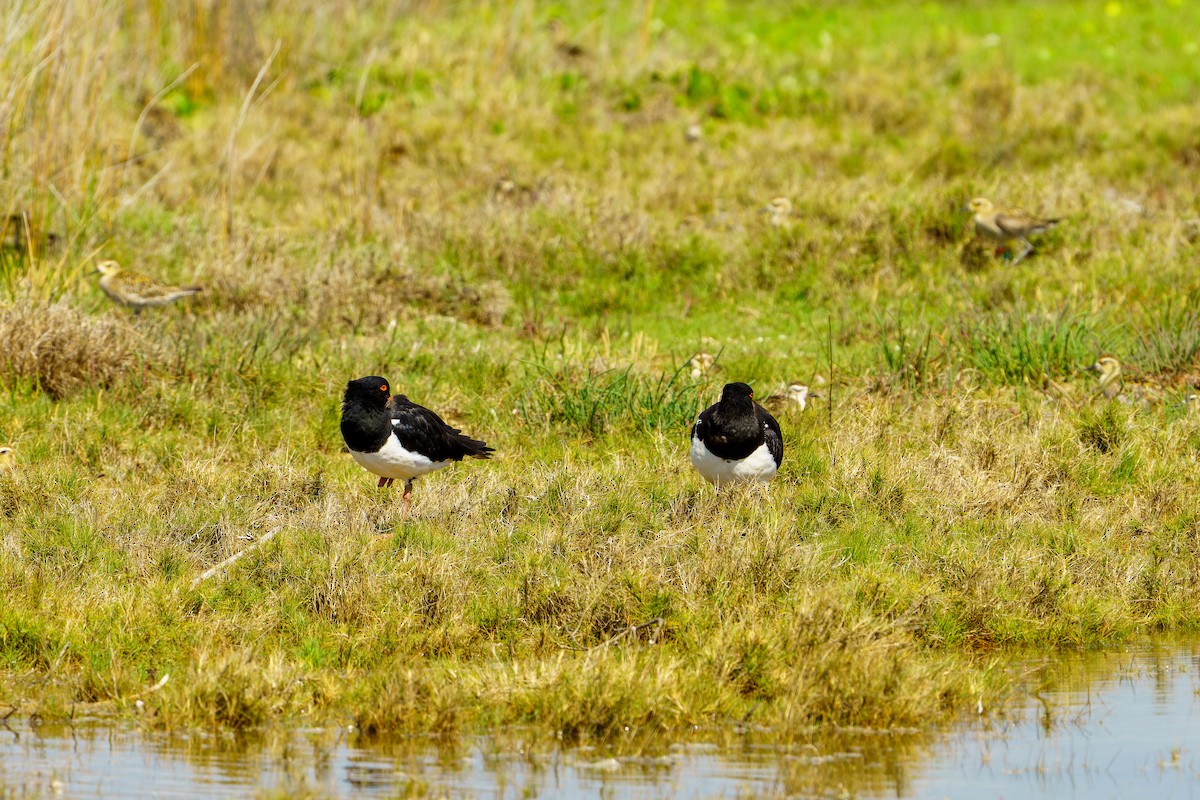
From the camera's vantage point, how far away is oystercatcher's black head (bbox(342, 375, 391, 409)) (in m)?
8.63

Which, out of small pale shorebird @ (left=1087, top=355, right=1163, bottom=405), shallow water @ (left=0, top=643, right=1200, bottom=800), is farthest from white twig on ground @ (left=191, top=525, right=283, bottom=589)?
small pale shorebird @ (left=1087, top=355, right=1163, bottom=405)

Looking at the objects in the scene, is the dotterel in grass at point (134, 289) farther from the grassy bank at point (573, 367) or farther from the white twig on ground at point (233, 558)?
the white twig on ground at point (233, 558)

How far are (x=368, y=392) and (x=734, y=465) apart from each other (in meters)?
2.07

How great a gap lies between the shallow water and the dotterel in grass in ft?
22.2

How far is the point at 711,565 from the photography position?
7.43m

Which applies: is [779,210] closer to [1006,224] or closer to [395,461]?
[1006,224]

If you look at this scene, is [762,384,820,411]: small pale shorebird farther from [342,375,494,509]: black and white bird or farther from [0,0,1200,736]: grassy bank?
[342,375,494,509]: black and white bird

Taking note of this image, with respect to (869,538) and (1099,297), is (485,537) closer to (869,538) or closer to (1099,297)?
(869,538)

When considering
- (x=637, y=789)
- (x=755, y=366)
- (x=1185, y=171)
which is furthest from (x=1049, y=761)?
(x=1185, y=171)

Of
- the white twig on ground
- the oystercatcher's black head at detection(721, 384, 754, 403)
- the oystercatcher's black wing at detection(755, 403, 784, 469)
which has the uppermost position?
the oystercatcher's black head at detection(721, 384, 754, 403)

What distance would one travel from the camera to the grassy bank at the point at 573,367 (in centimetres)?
668

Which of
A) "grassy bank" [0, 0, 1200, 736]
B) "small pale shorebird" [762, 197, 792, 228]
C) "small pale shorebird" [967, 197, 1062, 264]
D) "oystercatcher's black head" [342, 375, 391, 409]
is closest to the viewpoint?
"grassy bank" [0, 0, 1200, 736]

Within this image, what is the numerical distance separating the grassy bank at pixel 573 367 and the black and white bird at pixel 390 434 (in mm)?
271

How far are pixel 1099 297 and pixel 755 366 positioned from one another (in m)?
3.33
